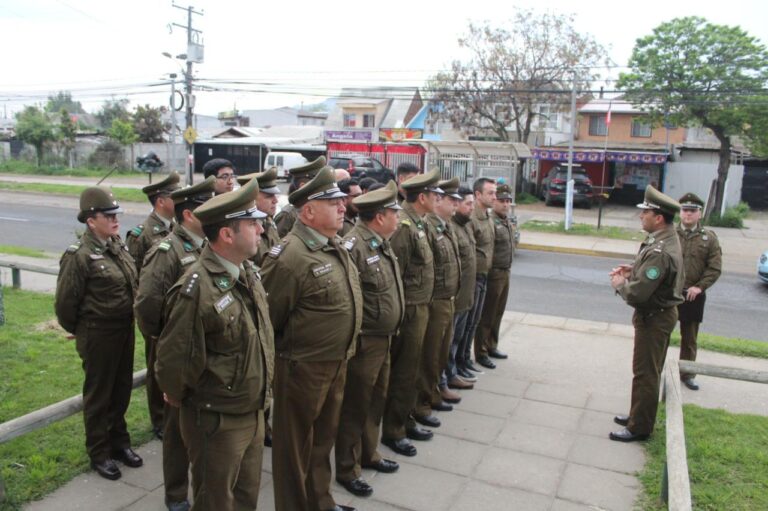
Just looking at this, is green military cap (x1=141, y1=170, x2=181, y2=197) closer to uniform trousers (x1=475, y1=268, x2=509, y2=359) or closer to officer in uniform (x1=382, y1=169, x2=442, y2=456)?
officer in uniform (x1=382, y1=169, x2=442, y2=456)

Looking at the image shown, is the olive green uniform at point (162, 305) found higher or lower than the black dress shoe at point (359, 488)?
higher

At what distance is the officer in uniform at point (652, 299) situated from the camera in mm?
5453

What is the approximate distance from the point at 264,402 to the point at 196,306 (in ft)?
2.09

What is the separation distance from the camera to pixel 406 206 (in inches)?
226

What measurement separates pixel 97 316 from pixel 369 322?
1960 mm

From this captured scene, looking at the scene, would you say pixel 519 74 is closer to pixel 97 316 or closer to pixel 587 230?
pixel 587 230

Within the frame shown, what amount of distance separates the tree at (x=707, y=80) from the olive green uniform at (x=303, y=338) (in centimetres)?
2459

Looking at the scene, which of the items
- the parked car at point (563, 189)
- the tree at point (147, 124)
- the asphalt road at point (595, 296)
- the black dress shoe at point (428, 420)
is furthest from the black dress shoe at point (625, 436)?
the tree at point (147, 124)

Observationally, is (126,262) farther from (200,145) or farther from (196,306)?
(200,145)

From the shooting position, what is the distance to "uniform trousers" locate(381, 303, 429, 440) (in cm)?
525

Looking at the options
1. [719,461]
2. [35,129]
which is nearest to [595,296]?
[719,461]

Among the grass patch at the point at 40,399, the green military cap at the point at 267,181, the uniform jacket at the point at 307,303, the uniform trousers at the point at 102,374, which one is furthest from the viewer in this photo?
the green military cap at the point at 267,181

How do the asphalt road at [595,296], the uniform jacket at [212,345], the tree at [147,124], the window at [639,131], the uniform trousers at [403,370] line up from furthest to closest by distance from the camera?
the tree at [147,124], the window at [639,131], the asphalt road at [595,296], the uniform trousers at [403,370], the uniform jacket at [212,345]

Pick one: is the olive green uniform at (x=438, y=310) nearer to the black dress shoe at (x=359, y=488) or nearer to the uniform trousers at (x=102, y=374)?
the black dress shoe at (x=359, y=488)
